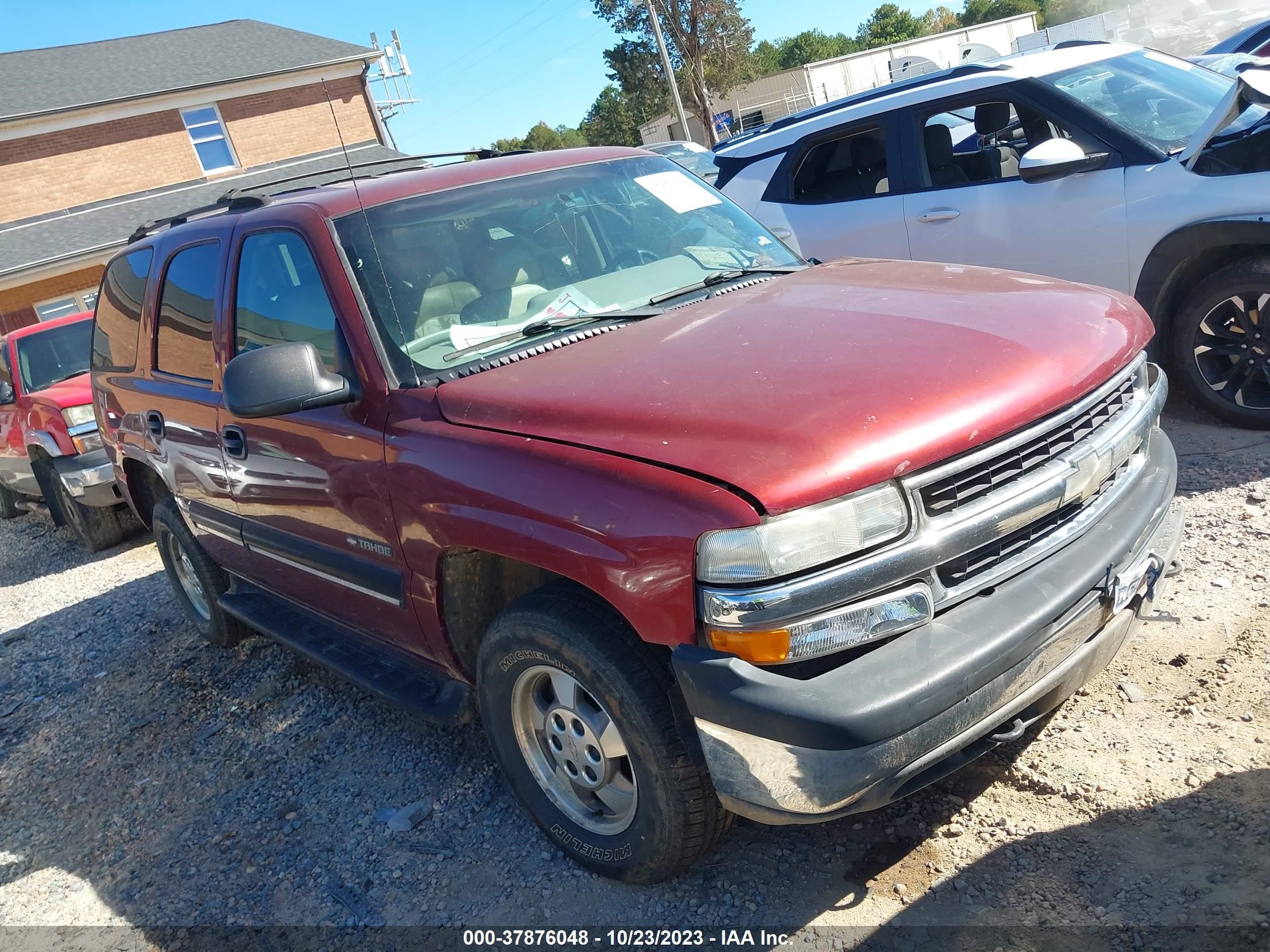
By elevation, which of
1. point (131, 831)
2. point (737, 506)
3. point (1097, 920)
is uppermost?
point (737, 506)

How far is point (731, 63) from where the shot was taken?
40.8 m

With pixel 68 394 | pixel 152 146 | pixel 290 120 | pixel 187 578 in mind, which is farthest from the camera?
Result: pixel 290 120

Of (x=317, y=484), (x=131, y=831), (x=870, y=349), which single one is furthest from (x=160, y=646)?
(x=870, y=349)

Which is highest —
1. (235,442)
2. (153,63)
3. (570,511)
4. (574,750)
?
(153,63)

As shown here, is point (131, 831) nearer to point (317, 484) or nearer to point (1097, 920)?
point (317, 484)

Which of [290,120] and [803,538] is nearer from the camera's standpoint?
[803,538]

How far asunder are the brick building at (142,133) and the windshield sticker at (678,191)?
1917 cm

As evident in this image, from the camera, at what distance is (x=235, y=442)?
3.67 metres

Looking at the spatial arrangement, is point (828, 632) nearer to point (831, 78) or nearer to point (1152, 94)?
point (1152, 94)

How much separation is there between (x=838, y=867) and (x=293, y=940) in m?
1.61

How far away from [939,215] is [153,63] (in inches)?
1037

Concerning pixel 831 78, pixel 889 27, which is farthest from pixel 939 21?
pixel 831 78

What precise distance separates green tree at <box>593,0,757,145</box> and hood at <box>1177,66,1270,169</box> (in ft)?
115

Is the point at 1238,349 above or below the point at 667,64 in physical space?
below
